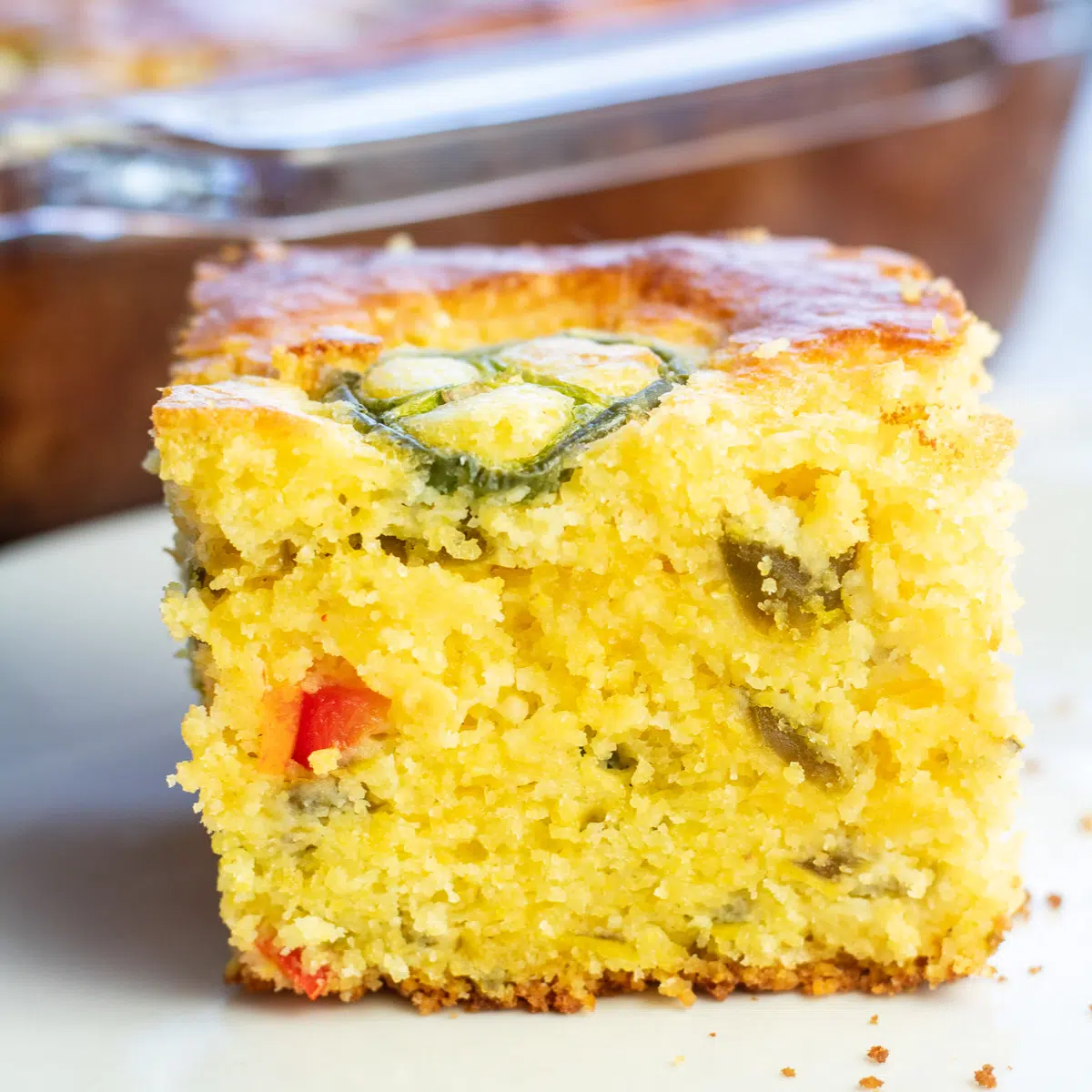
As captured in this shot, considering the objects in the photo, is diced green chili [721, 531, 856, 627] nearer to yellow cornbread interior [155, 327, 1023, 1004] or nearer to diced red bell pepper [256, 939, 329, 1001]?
yellow cornbread interior [155, 327, 1023, 1004]

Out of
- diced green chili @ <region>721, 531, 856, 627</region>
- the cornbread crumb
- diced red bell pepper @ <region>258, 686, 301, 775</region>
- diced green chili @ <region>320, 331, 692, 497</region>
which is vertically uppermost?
diced green chili @ <region>320, 331, 692, 497</region>

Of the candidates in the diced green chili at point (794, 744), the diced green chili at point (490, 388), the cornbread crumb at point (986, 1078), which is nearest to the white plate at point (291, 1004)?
the cornbread crumb at point (986, 1078)

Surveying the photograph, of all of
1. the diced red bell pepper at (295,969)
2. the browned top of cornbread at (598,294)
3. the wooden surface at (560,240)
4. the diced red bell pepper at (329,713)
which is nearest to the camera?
the diced red bell pepper at (329,713)

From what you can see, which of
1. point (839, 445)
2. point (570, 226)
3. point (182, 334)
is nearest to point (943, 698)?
point (839, 445)

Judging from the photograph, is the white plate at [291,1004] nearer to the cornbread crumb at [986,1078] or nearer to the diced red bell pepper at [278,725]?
the cornbread crumb at [986,1078]

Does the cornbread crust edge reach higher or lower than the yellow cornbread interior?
lower

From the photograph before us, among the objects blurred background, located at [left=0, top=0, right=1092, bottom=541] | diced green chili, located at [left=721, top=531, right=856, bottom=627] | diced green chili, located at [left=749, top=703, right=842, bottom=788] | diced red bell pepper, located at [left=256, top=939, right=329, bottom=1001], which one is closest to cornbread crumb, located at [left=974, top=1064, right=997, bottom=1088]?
diced green chili, located at [left=749, top=703, right=842, bottom=788]

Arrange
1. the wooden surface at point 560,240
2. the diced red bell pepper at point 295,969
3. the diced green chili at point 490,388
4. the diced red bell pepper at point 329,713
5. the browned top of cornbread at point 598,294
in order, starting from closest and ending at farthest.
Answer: the diced green chili at point 490,388 → the diced red bell pepper at point 329,713 → the diced red bell pepper at point 295,969 → the browned top of cornbread at point 598,294 → the wooden surface at point 560,240
